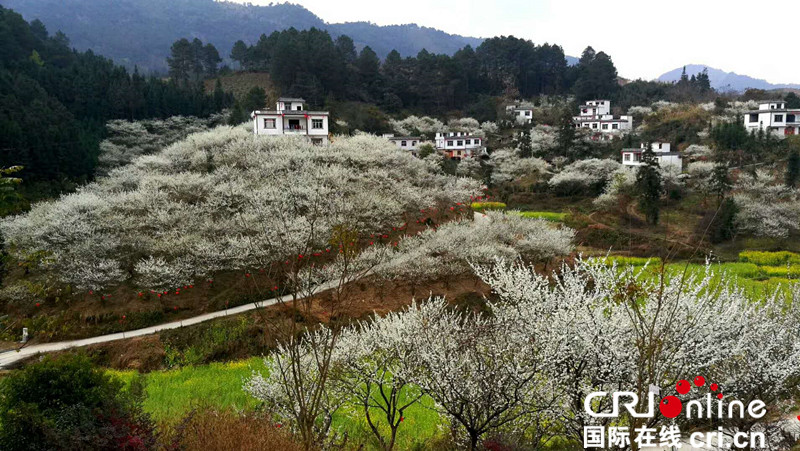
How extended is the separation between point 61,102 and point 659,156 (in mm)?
64827

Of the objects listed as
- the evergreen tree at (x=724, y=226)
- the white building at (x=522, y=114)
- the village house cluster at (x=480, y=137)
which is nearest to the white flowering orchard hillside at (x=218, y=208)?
the village house cluster at (x=480, y=137)

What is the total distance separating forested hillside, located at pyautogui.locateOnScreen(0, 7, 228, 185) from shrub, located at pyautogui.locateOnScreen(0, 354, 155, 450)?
32258mm

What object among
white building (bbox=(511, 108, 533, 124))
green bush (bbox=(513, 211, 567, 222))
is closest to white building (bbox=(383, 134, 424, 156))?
green bush (bbox=(513, 211, 567, 222))

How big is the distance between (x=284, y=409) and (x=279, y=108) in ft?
128

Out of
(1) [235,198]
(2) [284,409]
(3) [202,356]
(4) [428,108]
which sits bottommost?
(3) [202,356]

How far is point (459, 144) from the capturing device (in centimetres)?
6341

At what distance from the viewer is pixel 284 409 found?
1031cm

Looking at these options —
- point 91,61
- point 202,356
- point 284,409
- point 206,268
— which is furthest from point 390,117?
point 284,409

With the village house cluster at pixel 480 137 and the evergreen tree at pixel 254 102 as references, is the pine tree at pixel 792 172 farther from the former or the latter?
the evergreen tree at pixel 254 102

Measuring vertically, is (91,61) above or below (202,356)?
above

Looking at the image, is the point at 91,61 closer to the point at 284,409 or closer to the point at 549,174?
the point at 549,174

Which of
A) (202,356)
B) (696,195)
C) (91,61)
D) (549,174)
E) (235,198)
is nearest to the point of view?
(202,356)

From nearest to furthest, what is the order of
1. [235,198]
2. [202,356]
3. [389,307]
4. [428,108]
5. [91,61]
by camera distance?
[202,356] < [389,307] < [235,198] < [91,61] < [428,108]

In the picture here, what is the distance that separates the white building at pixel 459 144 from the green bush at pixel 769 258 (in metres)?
35.9
